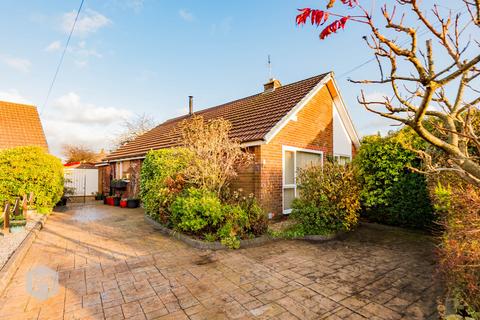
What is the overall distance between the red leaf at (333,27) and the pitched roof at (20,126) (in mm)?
18845

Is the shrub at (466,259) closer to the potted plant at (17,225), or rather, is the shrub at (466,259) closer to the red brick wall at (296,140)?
the red brick wall at (296,140)

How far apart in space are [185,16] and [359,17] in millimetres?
8295

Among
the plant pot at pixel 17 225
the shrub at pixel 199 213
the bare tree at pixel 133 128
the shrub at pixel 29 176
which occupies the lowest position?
the plant pot at pixel 17 225

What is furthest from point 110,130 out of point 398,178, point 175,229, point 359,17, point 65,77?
point 359,17

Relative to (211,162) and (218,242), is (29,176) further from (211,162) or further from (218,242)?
(218,242)

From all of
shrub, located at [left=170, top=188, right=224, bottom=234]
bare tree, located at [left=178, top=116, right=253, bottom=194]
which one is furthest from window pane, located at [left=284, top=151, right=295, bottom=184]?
shrub, located at [left=170, top=188, right=224, bottom=234]

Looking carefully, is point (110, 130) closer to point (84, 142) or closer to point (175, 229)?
point (84, 142)

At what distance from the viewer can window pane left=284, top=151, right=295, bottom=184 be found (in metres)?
9.27

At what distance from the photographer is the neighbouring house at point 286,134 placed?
27.4ft

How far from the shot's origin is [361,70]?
12133 mm

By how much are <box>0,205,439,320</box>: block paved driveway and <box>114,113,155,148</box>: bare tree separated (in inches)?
940

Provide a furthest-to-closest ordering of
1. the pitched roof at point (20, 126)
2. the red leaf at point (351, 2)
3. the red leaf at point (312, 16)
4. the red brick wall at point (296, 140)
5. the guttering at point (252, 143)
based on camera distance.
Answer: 1. the pitched roof at point (20, 126)
2. the red brick wall at point (296, 140)
3. the guttering at point (252, 143)
4. the red leaf at point (312, 16)
5. the red leaf at point (351, 2)

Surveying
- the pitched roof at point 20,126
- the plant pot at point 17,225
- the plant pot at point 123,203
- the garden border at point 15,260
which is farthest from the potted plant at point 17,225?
the pitched roof at point 20,126

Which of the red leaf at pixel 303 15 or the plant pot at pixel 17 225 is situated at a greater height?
the red leaf at pixel 303 15
